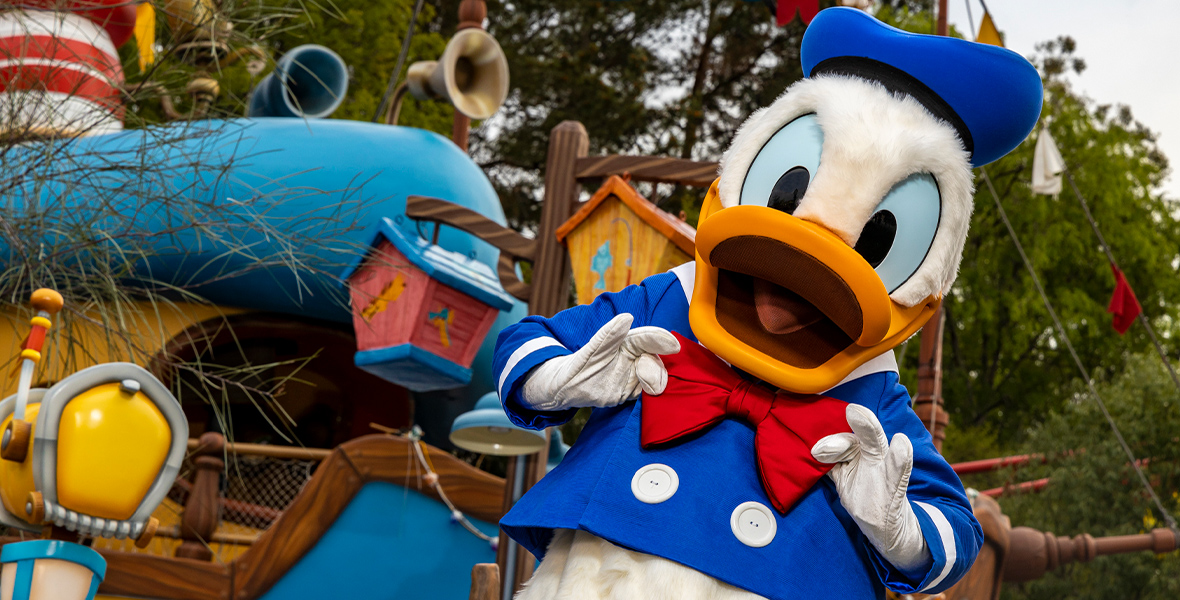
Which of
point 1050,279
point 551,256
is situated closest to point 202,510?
point 551,256

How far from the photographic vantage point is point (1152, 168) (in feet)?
53.3

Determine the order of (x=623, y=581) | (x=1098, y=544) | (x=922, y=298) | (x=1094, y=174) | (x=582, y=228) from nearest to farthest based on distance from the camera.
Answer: (x=623, y=581) < (x=922, y=298) < (x=582, y=228) < (x=1098, y=544) < (x=1094, y=174)

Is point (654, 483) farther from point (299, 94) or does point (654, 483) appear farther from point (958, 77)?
point (299, 94)

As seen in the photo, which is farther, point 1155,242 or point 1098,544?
point 1155,242

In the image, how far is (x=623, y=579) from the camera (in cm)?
177

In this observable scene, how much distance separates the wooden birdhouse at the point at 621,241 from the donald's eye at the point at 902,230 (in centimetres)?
179

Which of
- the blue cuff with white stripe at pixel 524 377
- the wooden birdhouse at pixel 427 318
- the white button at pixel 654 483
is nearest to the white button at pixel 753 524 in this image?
the white button at pixel 654 483

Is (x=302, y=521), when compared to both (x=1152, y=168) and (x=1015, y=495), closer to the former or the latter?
(x=1015, y=495)

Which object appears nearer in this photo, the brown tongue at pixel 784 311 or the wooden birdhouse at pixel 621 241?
the brown tongue at pixel 784 311

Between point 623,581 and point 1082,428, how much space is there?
834 centimetres

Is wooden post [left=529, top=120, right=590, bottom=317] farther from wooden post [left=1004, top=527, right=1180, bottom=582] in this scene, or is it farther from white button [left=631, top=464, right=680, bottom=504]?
white button [left=631, top=464, right=680, bottom=504]

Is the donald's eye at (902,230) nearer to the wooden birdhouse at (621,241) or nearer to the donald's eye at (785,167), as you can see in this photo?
the donald's eye at (785,167)

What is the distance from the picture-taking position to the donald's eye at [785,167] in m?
1.92

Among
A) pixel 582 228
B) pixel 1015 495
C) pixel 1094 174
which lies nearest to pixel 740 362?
pixel 582 228
